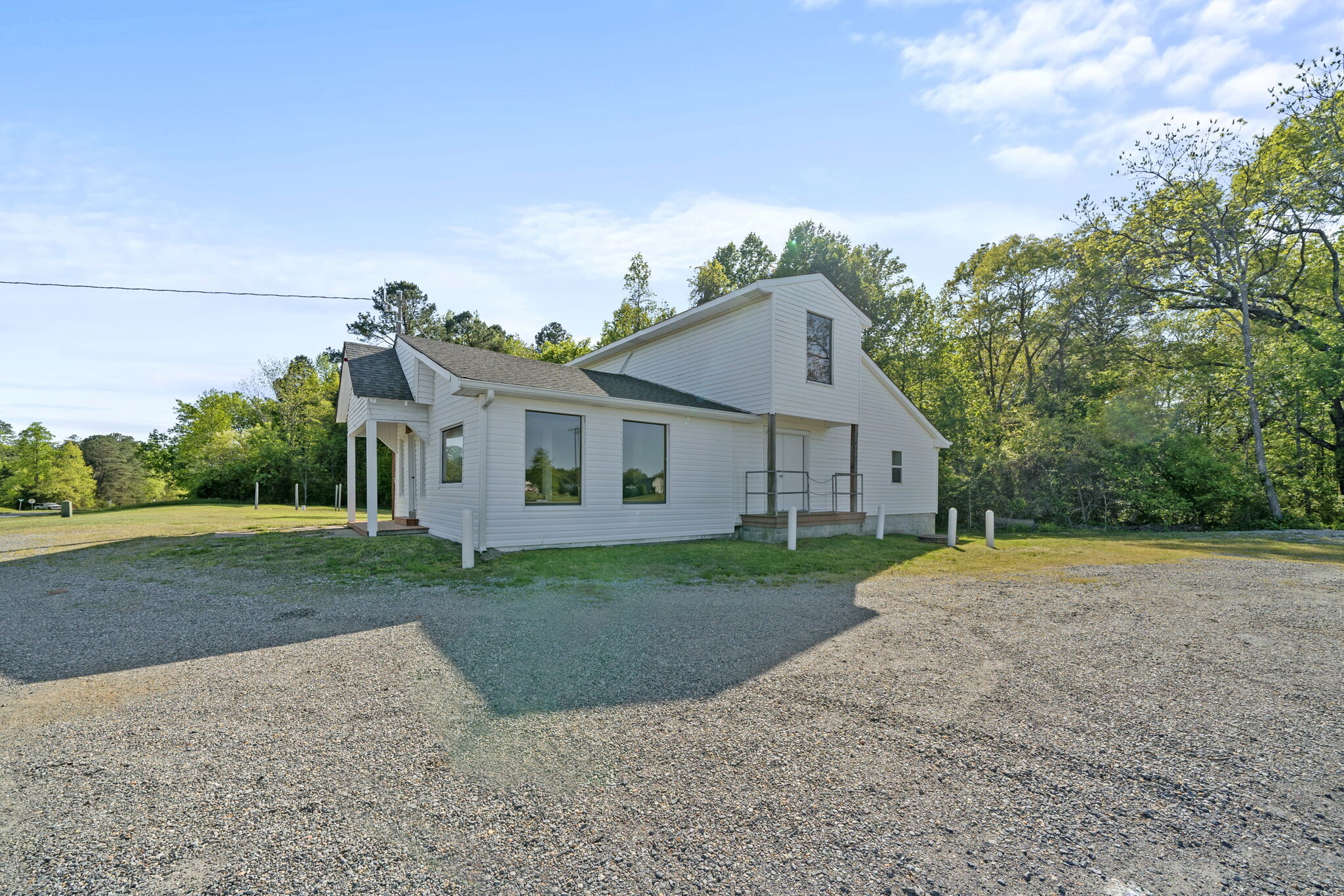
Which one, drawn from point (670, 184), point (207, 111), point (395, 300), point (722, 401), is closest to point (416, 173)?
point (207, 111)

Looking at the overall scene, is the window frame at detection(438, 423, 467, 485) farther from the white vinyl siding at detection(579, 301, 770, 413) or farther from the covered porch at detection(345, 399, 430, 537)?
the white vinyl siding at detection(579, 301, 770, 413)

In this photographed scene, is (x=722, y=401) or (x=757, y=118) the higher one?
(x=757, y=118)

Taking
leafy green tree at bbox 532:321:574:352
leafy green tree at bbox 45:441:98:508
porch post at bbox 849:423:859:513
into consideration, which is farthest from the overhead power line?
leafy green tree at bbox 45:441:98:508

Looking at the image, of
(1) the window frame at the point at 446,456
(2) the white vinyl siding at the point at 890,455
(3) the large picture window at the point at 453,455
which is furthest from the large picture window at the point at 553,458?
(2) the white vinyl siding at the point at 890,455

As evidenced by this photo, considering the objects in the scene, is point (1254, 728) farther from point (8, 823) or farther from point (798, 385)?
point (798, 385)

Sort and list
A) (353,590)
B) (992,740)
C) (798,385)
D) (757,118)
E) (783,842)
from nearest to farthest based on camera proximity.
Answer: (783,842)
(992,740)
(353,590)
(757,118)
(798,385)

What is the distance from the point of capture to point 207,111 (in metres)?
10.8

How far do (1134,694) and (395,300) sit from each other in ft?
148

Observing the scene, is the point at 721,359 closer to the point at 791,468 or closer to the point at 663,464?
the point at 791,468

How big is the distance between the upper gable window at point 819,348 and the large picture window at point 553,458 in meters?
6.02

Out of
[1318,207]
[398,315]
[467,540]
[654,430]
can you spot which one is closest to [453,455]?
[467,540]

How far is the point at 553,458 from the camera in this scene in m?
10.6

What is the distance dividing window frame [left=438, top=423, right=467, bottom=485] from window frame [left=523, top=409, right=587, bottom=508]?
1.13 m

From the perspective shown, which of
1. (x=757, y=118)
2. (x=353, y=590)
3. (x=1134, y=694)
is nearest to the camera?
(x=1134, y=694)
